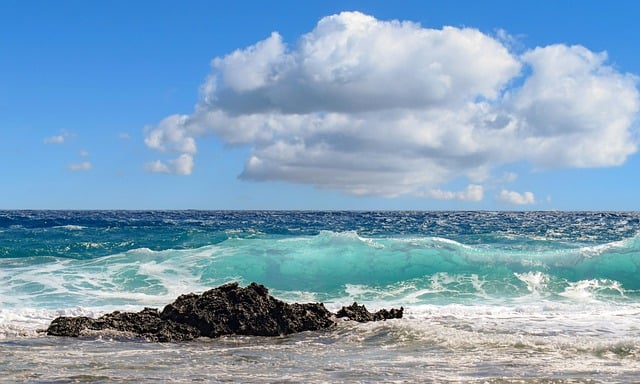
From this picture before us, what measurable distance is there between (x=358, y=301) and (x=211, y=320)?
654 cm

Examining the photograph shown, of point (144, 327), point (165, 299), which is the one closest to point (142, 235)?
point (165, 299)

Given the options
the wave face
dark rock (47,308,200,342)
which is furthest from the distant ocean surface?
dark rock (47,308,200,342)

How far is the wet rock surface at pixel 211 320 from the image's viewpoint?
9430 millimetres

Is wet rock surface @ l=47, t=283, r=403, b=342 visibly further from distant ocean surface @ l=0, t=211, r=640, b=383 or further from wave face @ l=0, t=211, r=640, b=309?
wave face @ l=0, t=211, r=640, b=309

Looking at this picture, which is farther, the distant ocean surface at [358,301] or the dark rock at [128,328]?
the dark rock at [128,328]

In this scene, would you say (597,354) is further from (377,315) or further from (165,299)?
(165,299)

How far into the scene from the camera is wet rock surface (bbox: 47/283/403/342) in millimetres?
9430

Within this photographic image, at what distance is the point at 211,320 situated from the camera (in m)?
9.69

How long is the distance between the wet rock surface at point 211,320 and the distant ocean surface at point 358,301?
0.99ft

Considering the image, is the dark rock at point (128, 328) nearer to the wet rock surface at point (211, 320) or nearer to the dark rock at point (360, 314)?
the wet rock surface at point (211, 320)

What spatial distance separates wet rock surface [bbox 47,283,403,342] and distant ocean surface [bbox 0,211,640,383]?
11.9 inches

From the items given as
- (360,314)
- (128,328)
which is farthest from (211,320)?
(360,314)

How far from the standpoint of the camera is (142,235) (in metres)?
35.6

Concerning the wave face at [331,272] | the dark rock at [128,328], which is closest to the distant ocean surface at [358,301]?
the wave face at [331,272]
